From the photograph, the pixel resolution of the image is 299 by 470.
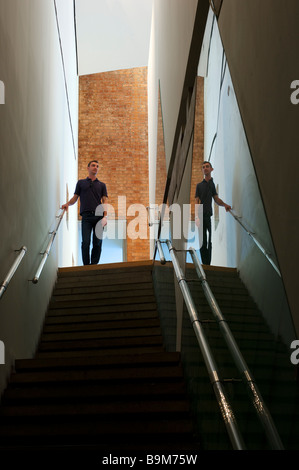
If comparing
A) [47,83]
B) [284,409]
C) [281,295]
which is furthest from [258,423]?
[47,83]

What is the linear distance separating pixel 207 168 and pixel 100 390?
1.71 meters

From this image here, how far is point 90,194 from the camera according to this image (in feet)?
26.0

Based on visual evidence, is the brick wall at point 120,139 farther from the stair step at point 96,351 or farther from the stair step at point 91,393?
the stair step at point 91,393

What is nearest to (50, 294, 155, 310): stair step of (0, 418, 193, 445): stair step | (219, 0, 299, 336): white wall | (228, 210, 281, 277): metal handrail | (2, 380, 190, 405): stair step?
(2, 380, 190, 405): stair step

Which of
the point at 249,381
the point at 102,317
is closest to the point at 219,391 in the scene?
the point at 249,381

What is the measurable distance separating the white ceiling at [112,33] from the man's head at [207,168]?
8.02m

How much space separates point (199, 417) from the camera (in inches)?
132

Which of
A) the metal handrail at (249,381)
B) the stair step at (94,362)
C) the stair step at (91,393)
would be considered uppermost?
the stair step at (94,362)

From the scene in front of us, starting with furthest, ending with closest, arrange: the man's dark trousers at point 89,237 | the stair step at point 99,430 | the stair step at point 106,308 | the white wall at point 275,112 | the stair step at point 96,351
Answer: the man's dark trousers at point 89,237 < the stair step at point 106,308 < the stair step at point 96,351 < the stair step at point 99,430 < the white wall at point 275,112

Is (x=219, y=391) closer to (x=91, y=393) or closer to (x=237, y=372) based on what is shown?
(x=237, y=372)

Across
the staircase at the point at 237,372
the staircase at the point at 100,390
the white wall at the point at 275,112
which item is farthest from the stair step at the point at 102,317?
the white wall at the point at 275,112

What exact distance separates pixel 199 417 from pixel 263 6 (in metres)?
2.34

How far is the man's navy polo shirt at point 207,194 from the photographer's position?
3.07 metres
